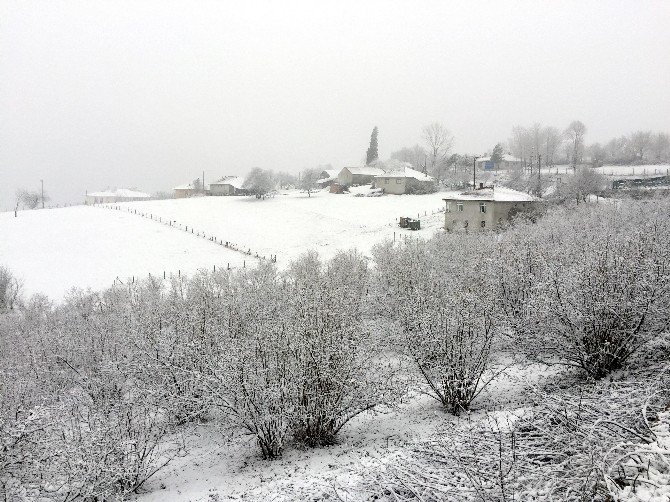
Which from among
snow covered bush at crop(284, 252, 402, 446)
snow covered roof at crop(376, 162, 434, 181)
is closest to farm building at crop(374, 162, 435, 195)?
snow covered roof at crop(376, 162, 434, 181)

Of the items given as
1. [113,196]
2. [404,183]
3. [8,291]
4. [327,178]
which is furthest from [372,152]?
[8,291]

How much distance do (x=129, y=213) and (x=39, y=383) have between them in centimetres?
5467

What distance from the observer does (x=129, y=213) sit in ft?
232

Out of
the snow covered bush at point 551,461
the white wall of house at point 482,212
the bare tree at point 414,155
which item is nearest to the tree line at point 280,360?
the snow covered bush at point 551,461

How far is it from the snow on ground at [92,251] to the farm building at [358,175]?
47.2m

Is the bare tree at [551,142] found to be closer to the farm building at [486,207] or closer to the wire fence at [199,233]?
the farm building at [486,207]

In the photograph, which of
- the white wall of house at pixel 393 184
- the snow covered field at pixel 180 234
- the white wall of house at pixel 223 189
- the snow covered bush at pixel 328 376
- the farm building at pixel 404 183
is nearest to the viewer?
the snow covered bush at pixel 328 376

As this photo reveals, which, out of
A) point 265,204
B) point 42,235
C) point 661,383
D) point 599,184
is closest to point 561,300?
point 661,383

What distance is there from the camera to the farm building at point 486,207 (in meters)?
50.5

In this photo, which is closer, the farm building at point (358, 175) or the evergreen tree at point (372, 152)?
the farm building at point (358, 175)

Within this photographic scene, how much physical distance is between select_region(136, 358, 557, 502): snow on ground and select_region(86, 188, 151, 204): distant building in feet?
459

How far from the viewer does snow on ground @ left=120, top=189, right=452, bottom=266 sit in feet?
178

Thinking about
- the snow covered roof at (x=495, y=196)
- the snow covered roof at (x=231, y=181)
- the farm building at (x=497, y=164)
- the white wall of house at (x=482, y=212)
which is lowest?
the white wall of house at (x=482, y=212)

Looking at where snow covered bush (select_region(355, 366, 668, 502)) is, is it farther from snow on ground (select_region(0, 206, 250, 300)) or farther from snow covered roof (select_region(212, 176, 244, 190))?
snow covered roof (select_region(212, 176, 244, 190))
